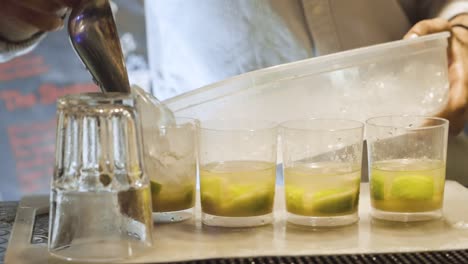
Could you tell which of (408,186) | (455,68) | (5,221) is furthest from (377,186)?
(5,221)

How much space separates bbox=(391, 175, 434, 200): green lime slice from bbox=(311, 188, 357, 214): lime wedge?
50 millimetres

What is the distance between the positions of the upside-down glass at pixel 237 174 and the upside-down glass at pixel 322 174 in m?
0.02

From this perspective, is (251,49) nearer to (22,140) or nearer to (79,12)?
(79,12)

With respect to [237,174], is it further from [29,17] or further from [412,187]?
[29,17]

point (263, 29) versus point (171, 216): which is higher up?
point (263, 29)

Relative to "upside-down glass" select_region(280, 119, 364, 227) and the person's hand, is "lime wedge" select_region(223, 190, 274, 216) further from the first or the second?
the person's hand

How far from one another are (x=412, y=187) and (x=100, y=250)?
34 cm

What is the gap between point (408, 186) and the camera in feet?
2.53

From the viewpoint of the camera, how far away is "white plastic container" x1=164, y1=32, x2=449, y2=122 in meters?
0.80

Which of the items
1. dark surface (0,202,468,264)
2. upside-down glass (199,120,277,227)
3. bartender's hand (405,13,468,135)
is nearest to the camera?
dark surface (0,202,468,264)

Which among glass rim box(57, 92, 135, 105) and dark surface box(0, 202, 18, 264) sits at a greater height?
glass rim box(57, 92, 135, 105)

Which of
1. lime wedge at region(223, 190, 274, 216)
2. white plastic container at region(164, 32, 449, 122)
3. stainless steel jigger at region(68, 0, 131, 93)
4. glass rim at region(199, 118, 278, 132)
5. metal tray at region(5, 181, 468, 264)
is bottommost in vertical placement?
metal tray at region(5, 181, 468, 264)

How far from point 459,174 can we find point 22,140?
92 cm

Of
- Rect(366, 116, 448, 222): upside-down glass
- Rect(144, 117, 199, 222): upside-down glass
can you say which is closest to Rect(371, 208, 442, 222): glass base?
Rect(366, 116, 448, 222): upside-down glass
